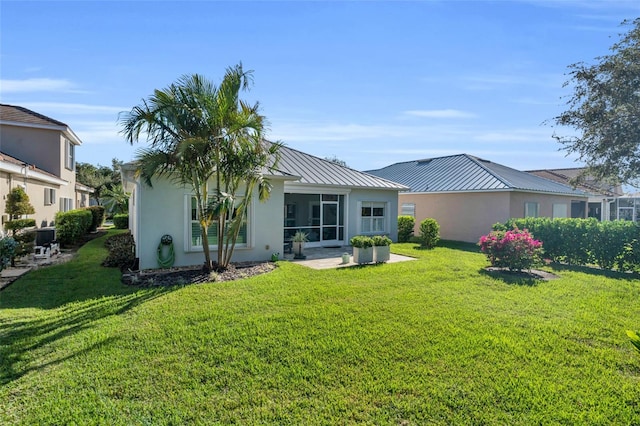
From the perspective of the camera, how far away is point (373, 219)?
57.5 ft

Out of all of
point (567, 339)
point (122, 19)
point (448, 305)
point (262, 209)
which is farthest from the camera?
point (262, 209)

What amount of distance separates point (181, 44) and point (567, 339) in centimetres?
1134

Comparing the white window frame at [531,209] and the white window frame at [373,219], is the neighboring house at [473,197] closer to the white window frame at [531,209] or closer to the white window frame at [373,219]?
the white window frame at [531,209]

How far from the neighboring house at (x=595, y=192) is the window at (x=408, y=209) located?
1075cm

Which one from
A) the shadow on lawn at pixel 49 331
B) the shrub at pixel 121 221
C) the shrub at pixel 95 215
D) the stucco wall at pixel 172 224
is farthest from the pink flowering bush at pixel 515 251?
the shrub at pixel 121 221

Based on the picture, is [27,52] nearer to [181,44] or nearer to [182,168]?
[181,44]

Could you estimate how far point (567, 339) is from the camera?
554 cm

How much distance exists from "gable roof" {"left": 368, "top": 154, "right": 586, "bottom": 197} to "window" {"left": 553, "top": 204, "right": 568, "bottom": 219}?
0.95 metres

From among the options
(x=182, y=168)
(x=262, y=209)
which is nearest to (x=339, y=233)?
(x=262, y=209)

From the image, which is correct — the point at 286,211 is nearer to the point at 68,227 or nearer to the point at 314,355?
the point at 68,227

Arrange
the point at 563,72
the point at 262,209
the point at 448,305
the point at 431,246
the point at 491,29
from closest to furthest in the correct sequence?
the point at 448,305, the point at 491,29, the point at 262,209, the point at 563,72, the point at 431,246

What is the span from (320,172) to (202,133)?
805 centimetres

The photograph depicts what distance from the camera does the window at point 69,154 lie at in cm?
1888

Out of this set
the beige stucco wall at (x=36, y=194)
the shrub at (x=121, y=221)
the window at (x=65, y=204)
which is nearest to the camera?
the beige stucco wall at (x=36, y=194)
